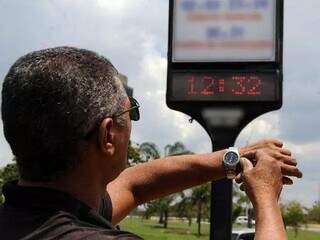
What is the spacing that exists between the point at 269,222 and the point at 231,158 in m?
0.60

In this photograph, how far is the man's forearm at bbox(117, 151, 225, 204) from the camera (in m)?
2.47

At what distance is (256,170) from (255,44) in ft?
16.9

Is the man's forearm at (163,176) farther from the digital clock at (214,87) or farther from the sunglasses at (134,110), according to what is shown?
the digital clock at (214,87)

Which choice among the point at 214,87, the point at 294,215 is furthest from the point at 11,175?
the point at 294,215

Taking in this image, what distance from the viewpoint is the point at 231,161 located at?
2182mm

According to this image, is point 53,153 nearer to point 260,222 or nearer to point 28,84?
point 28,84

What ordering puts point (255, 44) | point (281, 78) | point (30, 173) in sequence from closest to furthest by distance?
point (30, 173)
point (281, 78)
point (255, 44)

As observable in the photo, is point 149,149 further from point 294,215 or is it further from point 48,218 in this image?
point 48,218

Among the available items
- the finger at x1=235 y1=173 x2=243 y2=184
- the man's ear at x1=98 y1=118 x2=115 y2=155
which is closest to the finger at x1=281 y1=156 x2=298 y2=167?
the finger at x1=235 y1=173 x2=243 y2=184

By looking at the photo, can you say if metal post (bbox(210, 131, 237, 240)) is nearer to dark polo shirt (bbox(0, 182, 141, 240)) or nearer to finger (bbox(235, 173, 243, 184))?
finger (bbox(235, 173, 243, 184))

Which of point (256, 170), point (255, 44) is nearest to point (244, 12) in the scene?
point (255, 44)

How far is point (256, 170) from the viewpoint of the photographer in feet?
5.85

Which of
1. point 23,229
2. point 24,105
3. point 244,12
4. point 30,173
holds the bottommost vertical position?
point 23,229

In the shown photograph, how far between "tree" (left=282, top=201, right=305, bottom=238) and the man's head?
51.4 meters
